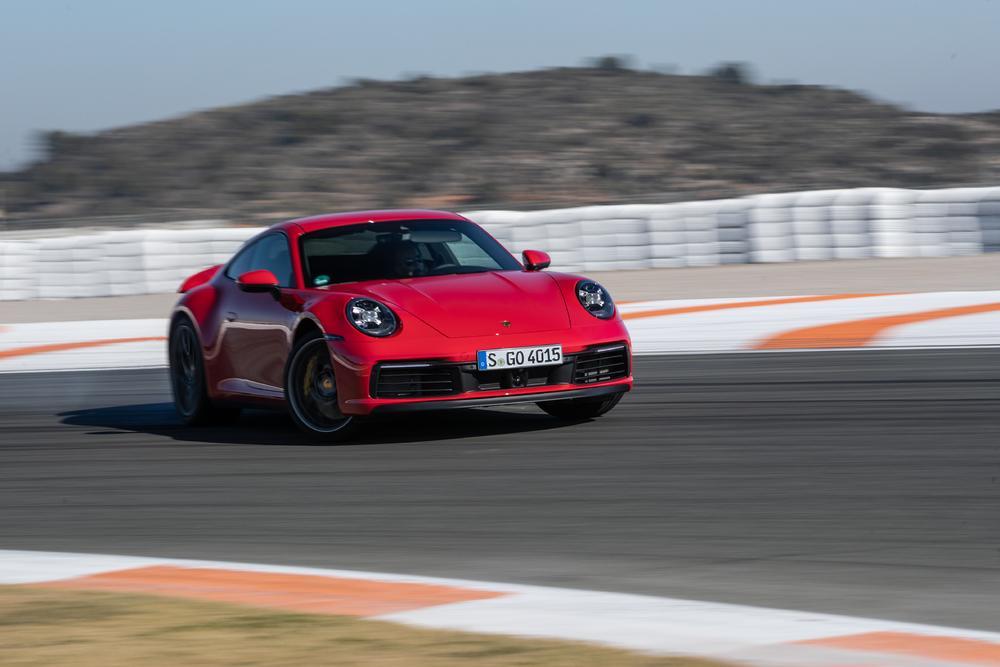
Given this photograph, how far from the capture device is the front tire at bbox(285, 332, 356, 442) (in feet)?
23.1

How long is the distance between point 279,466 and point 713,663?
12.0 feet

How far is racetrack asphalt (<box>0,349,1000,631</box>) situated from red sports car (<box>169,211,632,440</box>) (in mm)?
233

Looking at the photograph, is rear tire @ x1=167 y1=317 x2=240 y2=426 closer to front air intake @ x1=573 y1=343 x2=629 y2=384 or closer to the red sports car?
the red sports car

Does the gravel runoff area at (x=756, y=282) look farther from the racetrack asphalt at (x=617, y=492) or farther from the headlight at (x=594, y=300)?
the headlight at (x=594, y=300)

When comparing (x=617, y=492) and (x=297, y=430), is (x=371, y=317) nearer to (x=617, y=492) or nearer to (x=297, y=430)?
(x=297, y=430)

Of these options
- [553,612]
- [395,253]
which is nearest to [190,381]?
[395,253]

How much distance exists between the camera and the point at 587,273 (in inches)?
703

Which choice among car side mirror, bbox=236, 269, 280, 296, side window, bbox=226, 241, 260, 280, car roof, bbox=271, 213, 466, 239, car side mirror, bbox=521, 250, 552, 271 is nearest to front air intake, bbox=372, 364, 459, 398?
car side mirror, bbox=236, 269, 280, 296

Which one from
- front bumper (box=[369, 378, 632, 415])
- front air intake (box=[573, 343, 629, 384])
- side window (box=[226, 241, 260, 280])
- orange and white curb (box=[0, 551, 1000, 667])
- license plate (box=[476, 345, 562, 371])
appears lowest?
orange and white curb (box=[0, 551, 1000, 667])

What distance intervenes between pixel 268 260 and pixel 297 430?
0.88m

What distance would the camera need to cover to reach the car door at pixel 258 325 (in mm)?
7379

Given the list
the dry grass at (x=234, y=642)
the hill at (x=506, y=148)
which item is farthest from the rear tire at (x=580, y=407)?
the hill at (x=506, y=148)

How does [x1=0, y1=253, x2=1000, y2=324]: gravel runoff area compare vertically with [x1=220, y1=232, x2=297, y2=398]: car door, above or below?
below

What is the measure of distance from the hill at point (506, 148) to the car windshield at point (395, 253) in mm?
30025
